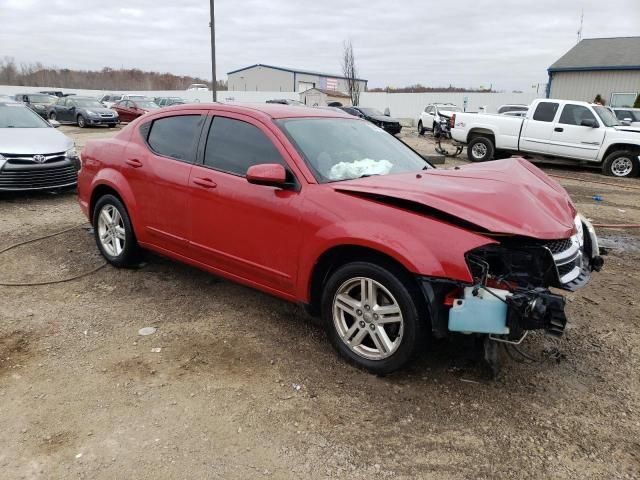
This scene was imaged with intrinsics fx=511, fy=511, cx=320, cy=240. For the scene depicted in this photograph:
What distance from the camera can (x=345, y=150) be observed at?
3.92 metres

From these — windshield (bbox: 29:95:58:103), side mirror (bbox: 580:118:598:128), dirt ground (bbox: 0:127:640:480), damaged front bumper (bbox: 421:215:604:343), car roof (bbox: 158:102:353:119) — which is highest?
car roof (bbox: 158:102:353:119)

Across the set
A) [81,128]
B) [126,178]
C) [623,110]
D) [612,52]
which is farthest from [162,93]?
[126,178]

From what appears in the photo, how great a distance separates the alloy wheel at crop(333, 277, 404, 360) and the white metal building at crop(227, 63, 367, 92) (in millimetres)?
65899

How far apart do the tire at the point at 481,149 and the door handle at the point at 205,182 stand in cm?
1197

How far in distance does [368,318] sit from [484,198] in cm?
103

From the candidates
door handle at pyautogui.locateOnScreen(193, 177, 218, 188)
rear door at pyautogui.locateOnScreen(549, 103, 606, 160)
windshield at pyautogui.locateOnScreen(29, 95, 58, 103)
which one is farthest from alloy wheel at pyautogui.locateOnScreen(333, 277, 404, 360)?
windshield at pyautogui.locateOnScreen(29, 95, 58, 103)

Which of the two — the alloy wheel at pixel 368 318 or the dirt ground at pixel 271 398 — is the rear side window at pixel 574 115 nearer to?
the dirt ground at pixel 271 398

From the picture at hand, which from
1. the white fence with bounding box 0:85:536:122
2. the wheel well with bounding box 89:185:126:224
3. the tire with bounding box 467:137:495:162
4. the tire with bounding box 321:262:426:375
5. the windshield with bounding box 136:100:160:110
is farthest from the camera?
the white fence with bounding box 0:85:536:122

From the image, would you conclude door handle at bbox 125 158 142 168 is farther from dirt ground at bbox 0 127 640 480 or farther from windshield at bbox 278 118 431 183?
windshield at bbox 278 118 431 183

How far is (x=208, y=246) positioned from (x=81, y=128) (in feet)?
79.4

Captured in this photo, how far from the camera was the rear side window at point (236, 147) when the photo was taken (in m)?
3.79

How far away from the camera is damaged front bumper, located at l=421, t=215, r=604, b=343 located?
276cm

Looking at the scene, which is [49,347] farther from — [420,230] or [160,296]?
[420,230]

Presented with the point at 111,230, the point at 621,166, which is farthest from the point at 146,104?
the point at 111,230
